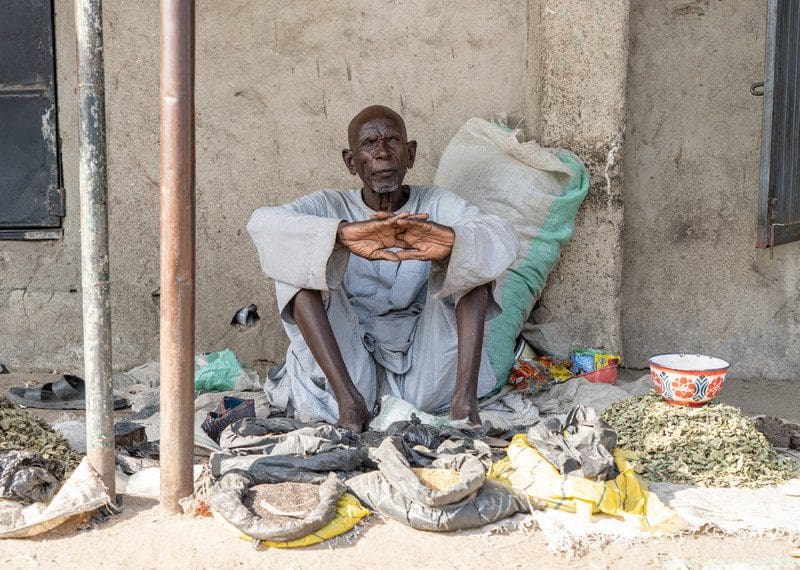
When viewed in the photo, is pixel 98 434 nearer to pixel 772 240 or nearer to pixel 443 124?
pixel 443 124

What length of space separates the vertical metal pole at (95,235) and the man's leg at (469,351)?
48.4 inches

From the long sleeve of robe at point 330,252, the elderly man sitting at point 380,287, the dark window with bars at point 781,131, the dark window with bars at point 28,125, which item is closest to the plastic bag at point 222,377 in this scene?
the elderly man sitting at point 380,287

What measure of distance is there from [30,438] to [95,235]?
30.8 inches

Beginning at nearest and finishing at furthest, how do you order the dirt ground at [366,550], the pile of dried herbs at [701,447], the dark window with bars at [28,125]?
the dirt ground at [366,550], the pile of dried herbs at [701,447], the dark window with bars at [28,125]

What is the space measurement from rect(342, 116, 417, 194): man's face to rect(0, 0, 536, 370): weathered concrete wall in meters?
0.82

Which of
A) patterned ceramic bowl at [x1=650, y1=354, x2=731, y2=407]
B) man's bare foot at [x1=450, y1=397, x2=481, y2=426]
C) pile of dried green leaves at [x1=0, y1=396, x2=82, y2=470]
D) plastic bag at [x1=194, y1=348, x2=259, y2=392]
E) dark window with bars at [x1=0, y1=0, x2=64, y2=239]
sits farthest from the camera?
dark window with bars at [x1=0, y1=0, x2=64, y2=239]

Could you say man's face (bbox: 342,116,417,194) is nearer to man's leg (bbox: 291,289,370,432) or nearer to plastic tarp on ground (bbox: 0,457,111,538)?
man's leg (bbox: 291,289,370,432)

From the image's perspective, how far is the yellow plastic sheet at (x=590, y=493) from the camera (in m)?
2.56

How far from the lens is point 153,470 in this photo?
2.87 meters

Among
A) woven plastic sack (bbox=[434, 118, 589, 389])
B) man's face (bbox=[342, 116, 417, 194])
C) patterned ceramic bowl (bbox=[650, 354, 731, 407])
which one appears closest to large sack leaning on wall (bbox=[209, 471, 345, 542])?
patterned ceramic bowl (bbox=[650, 354, 731, 407])

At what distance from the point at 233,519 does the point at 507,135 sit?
94.8 inches

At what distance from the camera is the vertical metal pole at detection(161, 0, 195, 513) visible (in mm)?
2400

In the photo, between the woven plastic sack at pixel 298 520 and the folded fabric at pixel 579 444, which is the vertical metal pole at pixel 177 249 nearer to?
the woven plastic sack at pixel 298 520

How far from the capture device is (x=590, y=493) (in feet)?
8.42
